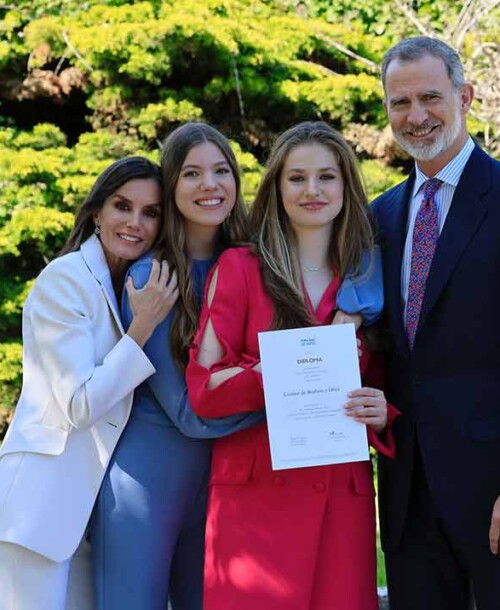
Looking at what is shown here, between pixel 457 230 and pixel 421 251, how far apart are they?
16cm

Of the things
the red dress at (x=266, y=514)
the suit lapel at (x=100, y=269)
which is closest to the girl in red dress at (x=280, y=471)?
the red dress at (x=266, y=514)

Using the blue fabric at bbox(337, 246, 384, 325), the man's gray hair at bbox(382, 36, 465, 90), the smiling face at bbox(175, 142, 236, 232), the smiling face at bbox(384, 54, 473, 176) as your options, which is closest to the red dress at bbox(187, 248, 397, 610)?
the blue fabric at bbox(337, 246, 384, 325)

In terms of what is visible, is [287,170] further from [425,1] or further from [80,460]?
[425,1]

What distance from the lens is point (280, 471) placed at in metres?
3.17

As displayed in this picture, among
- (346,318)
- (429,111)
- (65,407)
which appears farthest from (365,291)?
(65,407)

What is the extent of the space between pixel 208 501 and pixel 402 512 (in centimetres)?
70

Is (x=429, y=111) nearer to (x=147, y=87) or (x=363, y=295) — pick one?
(x=363, y=295)

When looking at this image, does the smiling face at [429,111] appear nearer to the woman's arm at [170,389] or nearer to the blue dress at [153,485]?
the blue dress at [153,485]

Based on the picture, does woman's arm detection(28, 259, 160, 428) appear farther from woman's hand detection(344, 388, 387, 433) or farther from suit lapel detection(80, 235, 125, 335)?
woman's hand detection(344, 388, 387, 433)

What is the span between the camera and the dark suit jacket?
3.08m


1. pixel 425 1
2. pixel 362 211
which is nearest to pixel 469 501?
pixel 362 211

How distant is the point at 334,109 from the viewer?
9.14 meters

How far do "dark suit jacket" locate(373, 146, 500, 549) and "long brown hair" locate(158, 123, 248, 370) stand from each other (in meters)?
0.76

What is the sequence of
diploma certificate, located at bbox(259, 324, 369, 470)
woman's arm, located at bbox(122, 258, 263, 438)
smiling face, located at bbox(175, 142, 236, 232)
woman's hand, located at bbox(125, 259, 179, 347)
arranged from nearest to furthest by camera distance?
diploma certificate, located at bbox(259, 324, 369, 470) < woman's arm, located at bbox(122, 258, 263, 438) < woman's hand, located at bbox(125, 259, 179, 347) < smiling face, located at bbox(175, 142, 236, 232)
